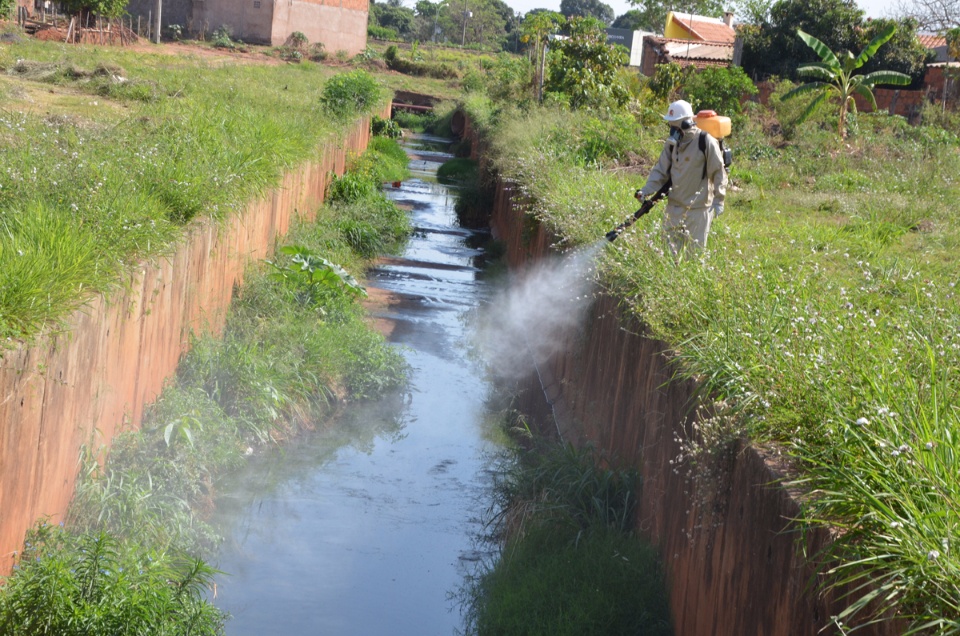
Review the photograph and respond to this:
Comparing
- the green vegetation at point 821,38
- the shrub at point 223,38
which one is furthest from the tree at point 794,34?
the shrub at point 223,38

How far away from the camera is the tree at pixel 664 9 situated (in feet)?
229

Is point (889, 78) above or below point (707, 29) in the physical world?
below

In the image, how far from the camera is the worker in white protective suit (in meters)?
8.09

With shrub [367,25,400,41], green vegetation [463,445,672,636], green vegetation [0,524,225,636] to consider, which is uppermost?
shrub [367,25,400,41]

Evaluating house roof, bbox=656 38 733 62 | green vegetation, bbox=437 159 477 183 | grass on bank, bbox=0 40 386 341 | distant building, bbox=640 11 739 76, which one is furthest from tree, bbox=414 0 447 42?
grass on bank, bbox=0 40 386 341

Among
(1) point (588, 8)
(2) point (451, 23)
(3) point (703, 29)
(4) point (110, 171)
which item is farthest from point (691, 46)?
(1) point (588, 8)

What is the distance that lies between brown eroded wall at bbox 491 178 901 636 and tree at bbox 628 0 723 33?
6574cm

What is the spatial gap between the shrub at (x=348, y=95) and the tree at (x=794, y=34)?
44.0 feet

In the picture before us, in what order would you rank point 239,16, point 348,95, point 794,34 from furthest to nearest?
point 239,16 < point 794,34 < point 348,95

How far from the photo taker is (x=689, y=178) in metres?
8.23

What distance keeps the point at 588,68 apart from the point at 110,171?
1599 centimetres

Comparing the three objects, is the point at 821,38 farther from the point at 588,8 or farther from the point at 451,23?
the point at 588,8

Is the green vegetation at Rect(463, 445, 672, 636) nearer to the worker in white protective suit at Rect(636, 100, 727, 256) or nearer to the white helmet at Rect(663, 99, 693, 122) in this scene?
the worker in white protective suit at Rect(636, 100, 727, 256)

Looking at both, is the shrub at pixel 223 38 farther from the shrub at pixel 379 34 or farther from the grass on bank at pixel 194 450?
the grass on bank at pixel 194 450
